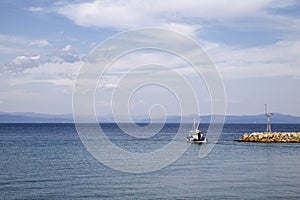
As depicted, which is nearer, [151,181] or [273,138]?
[151,181]

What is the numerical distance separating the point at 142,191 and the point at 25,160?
2976cm

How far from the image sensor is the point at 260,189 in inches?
1501

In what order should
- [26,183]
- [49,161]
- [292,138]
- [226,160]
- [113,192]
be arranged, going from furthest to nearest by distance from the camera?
[292,138] → [226,160] → [49,161] → [26,183] → [113,192]

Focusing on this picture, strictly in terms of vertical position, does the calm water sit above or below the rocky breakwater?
below

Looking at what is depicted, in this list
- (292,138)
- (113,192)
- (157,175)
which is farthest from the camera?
(292,138)

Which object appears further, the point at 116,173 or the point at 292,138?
the point at 292,138

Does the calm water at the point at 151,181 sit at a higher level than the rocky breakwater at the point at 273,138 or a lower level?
lower

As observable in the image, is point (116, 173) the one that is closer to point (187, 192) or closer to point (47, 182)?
A: point (47, 182)

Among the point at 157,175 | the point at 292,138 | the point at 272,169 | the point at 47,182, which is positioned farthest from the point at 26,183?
the point at 292,138

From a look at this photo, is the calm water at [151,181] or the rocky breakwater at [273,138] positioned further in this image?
the rocky breakwater at [273,138]

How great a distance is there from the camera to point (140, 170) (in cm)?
5119

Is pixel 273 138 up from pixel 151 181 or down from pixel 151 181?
up

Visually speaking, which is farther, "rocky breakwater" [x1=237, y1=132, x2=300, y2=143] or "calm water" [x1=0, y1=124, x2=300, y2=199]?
"rocky breakwater" [x1=237, y1=132, x2=300, y2=143]

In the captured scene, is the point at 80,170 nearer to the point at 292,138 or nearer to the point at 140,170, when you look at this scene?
the point at 140,170
